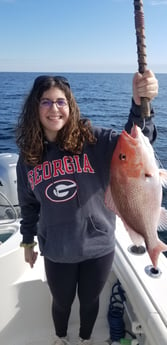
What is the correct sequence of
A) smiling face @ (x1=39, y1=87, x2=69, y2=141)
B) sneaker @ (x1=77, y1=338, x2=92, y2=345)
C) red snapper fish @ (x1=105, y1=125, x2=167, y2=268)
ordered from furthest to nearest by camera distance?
sneaker @ (x1=77, y1=338, x2=92, y2=345)
smiling face @ (x1=39, y1=87, x2=69, y2=141)
red snapper fish @ (x1=105, y1=125, x2=167, y2=268)

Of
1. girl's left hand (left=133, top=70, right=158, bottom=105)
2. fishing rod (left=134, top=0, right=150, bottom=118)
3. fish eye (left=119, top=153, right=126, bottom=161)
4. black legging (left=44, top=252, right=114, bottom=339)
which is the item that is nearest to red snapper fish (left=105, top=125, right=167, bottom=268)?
fish eye (left=119, top=153, right=126, bottom=161)

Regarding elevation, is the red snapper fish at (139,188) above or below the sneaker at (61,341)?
above

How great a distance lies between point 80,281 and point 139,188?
1.00 m

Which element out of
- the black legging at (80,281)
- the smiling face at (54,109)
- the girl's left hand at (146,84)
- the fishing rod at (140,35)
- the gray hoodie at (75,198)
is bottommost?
the black legging at (80,281)

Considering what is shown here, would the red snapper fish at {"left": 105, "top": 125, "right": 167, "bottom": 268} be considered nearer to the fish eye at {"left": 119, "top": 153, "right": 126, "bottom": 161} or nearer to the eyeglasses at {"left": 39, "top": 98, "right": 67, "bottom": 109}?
the fish eye at {"left": 119, "top": 153, "right": 126, "bottom": 161}

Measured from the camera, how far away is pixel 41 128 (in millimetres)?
2002

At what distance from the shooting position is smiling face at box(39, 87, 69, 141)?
1837mm

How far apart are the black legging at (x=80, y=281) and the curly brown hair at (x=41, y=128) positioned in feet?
2.19

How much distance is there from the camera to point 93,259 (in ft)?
6.77

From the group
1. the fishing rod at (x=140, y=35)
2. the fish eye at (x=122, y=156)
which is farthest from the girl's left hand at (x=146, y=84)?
the fish eye at (x=122, y=156)

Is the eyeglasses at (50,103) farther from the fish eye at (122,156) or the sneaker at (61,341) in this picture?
the sneaker at (61,341)

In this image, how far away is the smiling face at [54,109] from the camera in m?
1.84

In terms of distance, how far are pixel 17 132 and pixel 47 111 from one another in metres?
0.34

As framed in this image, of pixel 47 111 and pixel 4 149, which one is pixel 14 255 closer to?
pixel 47 111
